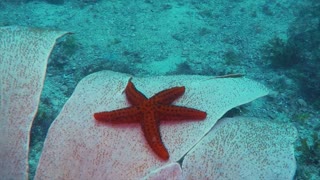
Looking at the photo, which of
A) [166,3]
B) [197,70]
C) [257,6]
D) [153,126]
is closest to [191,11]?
[166,3]

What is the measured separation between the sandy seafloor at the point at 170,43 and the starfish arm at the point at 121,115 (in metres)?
1.15

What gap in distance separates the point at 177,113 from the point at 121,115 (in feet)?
1.90

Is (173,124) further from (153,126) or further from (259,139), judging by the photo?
(259,139)

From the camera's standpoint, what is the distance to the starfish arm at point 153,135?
3.02 m

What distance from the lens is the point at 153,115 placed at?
311 cm

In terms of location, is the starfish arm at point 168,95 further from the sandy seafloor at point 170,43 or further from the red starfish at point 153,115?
the sandy seafloor at point 170,43

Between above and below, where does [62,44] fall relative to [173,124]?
below

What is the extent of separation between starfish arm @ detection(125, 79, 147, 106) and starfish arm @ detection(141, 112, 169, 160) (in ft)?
0.66

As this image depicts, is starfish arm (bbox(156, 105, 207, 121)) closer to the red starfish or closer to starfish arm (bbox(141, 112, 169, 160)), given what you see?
the red starfish

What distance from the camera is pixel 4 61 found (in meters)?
3.50

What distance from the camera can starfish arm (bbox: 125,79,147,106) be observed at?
324cm

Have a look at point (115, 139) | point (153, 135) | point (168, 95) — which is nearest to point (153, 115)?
point (153, 135)

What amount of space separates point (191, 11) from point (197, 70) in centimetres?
295

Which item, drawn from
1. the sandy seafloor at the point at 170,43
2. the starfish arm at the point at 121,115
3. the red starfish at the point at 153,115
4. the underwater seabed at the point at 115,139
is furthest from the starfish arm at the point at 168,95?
the sandy seafloor at the point at 170,43
